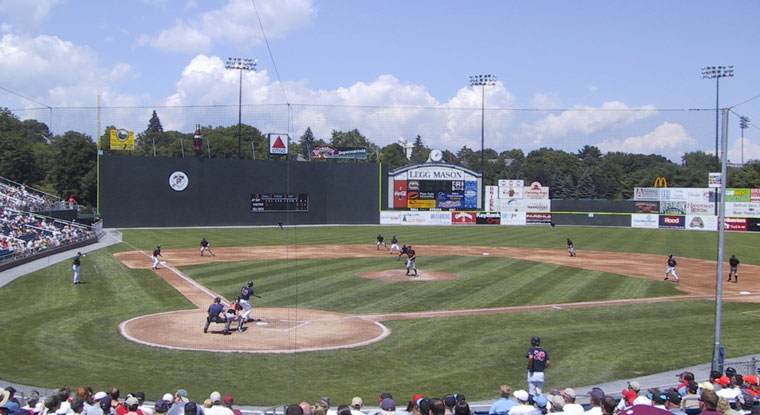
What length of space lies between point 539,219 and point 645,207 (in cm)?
1198

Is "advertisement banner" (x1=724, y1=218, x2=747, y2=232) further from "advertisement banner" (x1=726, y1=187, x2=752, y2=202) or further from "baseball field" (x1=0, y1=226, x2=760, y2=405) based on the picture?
"baseball field" (x1=0, y1=226, x2=760, y2=405)

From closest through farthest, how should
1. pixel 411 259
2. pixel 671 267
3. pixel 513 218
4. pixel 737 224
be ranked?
pixel 671 267, pixel 411 259, pixel 737 224, pixel 513 218

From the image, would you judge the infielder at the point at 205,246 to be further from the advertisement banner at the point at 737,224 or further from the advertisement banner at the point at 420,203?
the advertisement banner at the point at 737,224

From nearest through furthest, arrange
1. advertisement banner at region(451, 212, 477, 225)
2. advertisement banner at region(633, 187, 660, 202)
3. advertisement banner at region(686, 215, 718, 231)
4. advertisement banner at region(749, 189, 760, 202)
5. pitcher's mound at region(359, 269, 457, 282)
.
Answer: pitcher's mound at region(359, 269, 457, 282), advertisement banner at region(686, 215, 718, 231), advertisement banner at region(451, 212, 477, 225), advertisement banner at region(749, 189, 760, 202), advertisement banner at region(633, 187, 660, 202)

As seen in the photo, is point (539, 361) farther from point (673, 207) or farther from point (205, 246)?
point (673, 207)

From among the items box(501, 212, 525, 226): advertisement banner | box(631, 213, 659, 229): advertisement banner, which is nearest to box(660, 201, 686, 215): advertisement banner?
box(631, 213, 659, 229): advertisement banner

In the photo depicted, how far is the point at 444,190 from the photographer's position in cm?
6344

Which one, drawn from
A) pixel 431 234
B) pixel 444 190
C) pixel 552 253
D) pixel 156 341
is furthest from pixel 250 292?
pixel 444 190

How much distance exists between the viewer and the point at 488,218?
65312mm

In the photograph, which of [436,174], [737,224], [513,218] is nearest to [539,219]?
[513,218]

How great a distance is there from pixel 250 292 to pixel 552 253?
25622 millimetres

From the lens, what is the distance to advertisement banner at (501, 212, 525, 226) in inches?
2574

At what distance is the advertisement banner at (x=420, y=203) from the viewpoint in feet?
207

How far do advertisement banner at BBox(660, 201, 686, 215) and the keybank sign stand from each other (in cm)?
2197
